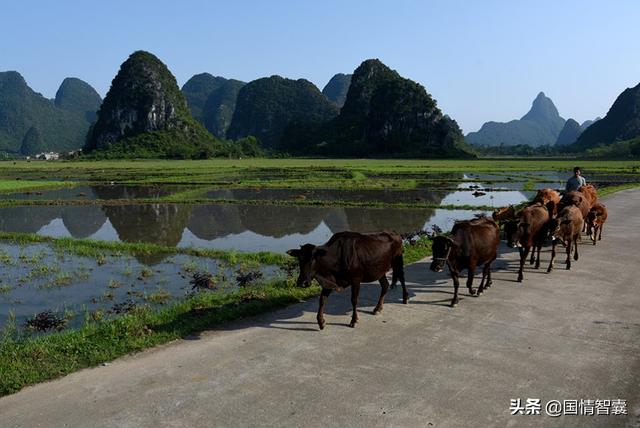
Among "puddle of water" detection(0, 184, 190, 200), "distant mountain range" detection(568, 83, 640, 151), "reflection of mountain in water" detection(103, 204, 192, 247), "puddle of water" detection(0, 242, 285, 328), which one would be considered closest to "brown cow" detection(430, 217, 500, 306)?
"puddle of water" detection(0, 242, 285, 328)

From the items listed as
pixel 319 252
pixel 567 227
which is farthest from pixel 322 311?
pixel 567 227

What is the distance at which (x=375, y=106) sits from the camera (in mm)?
145500

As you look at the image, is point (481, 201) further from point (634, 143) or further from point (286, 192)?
point (634, 143)

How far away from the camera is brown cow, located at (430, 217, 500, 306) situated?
787cm

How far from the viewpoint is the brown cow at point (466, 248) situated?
787 cm

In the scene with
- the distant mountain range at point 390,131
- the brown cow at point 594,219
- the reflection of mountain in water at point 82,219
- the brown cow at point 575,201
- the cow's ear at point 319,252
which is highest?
the distant mountain range at point 390,131

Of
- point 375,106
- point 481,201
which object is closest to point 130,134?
point 375,106

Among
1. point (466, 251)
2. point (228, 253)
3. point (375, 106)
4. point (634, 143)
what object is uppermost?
point (375, 106)

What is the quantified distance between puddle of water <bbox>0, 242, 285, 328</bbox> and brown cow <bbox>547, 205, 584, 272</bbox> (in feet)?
20.2

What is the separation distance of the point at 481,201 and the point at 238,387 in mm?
26832

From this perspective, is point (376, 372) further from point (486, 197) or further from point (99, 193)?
point (99, 193)

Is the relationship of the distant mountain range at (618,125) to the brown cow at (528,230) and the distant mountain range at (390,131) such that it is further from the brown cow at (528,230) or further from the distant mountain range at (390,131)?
the brown cow at (528,230)

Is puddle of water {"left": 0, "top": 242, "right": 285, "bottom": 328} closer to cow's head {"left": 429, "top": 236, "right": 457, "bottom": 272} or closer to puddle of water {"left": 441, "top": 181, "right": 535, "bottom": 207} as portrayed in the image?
cow's head {"left": 429, "top": 236, "right": 457, "bottom": 272}

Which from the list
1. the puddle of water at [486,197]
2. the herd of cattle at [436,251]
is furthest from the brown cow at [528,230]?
the puddle of water at [486,197]
